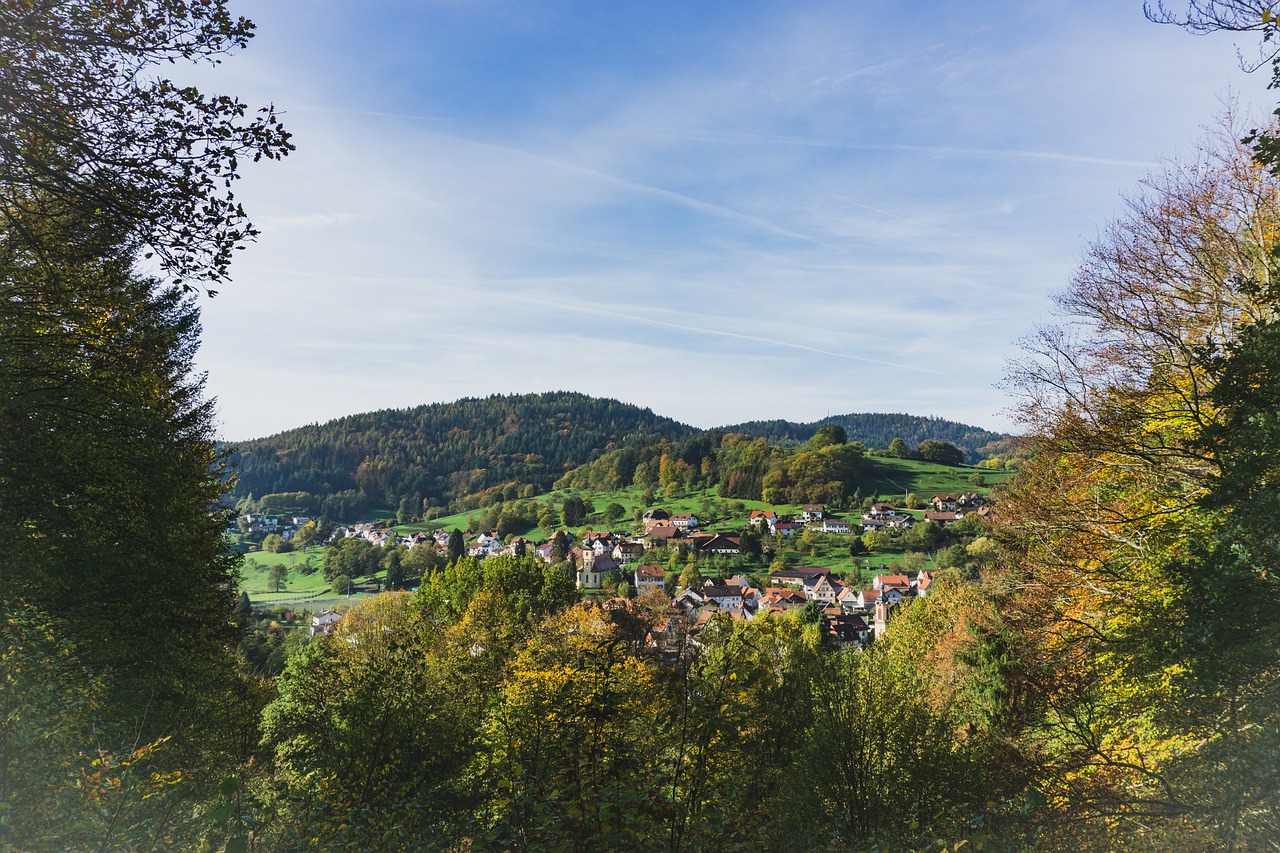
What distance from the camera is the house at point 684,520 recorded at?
10503cm

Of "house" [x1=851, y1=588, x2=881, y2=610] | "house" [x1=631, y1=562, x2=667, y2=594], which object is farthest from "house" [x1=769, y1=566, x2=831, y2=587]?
"house" [x1=631, y1=562, x2=667, y2=594]

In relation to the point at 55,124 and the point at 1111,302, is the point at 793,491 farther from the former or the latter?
the point at 55,124

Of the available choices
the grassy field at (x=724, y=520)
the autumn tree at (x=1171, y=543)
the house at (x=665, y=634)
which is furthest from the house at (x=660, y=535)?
the autumn tree at (x=1171, y=543)

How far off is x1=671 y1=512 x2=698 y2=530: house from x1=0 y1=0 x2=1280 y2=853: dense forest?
270 feet

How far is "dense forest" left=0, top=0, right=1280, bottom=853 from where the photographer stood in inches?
191

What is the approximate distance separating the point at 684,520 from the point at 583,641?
102 m

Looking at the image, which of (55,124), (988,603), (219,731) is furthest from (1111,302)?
(219,731)

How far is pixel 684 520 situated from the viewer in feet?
358

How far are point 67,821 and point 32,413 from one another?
7.05 metres

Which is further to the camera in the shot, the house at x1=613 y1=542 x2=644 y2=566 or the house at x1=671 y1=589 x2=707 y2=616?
the house at x1=613 y1=542 x2=644 y2=566

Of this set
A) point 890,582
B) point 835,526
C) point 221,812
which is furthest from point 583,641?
point 835,526

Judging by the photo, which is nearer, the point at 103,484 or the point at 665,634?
the point at 103,484

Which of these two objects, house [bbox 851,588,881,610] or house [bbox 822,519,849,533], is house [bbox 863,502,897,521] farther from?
house [bbox 851,588,881,610]

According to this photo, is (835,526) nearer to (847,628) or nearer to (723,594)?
(723,594)
